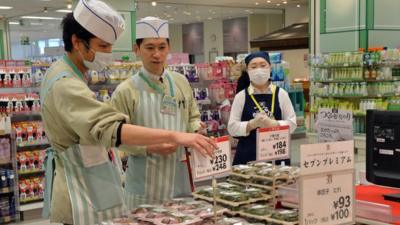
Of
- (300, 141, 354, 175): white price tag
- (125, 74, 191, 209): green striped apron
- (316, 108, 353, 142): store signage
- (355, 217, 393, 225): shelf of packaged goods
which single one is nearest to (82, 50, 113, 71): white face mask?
(125, 74, 191, 209): green striped apron

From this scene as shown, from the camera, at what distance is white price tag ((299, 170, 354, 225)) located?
5.76 feet

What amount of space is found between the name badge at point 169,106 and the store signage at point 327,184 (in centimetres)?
115

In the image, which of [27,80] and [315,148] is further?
[27,80]

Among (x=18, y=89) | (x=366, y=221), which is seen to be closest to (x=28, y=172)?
(x=18, y=89)

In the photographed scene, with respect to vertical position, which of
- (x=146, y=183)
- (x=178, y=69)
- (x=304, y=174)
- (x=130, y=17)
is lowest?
(x=146, y=183)

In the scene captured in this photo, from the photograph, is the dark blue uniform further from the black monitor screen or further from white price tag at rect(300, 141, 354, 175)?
white price tag at rect(300, 141, 354, 175)

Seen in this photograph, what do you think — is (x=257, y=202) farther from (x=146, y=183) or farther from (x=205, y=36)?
(x=205, y=36)

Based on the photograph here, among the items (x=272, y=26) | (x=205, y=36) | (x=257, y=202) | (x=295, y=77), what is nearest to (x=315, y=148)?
(x=257, y=202)

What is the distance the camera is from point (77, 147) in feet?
6.71

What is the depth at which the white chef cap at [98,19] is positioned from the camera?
2021mm

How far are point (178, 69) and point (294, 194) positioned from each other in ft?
16.9

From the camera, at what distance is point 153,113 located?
2748mm

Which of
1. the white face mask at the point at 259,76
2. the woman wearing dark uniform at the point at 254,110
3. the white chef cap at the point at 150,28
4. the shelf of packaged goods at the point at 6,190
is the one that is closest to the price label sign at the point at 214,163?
the white chef cap at the point at 150,28

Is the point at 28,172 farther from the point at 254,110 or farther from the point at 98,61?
the point at 98,61
